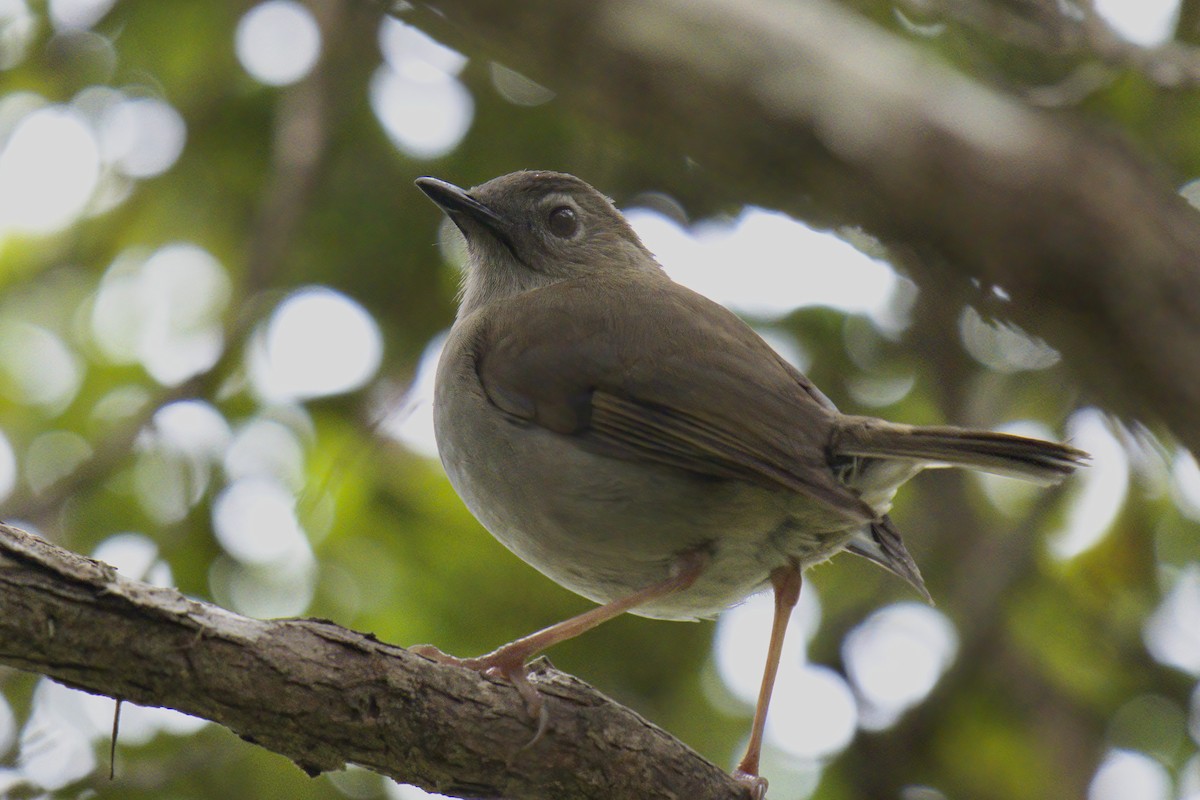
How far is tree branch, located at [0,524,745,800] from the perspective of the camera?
2.85 m

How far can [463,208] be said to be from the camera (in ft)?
17.4

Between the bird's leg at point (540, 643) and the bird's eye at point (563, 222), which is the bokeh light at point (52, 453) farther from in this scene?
the bird's leg at point (540, 643)

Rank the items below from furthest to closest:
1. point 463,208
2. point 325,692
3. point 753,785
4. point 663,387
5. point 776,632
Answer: point 463,208
point 776,632
point 663,387
point 753,785
point 325,692

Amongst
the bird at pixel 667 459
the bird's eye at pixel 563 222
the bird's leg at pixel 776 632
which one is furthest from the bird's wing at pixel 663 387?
the bird's eye at pixel 563 222

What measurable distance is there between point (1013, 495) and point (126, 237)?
5.29 metres

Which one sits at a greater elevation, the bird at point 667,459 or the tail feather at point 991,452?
the tail feather at point 991,452

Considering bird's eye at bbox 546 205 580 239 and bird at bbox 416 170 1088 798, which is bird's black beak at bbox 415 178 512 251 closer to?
bird's eye at bbox 546 205 580 239

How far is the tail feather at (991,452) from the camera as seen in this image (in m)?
3.87


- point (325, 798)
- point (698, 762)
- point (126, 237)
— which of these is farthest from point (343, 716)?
point (126, 237)

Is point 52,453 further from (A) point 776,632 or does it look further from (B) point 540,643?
(A) point 776,632

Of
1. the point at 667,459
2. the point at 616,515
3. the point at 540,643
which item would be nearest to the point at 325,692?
the point at 540,643

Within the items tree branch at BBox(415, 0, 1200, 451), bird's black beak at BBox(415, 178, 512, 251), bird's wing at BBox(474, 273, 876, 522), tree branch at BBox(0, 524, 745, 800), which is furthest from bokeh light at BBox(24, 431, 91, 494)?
tree branch at BBox(0, 524, 745, 800)

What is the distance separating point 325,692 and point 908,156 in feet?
6.83

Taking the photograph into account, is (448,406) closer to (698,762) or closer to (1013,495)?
(698,762)
